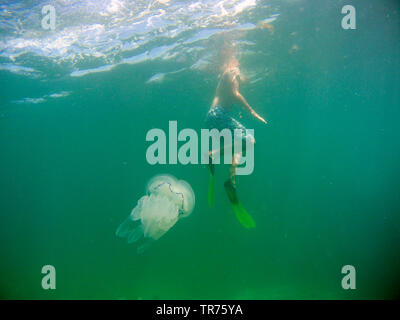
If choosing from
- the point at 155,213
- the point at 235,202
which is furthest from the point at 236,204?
the point at 155,213

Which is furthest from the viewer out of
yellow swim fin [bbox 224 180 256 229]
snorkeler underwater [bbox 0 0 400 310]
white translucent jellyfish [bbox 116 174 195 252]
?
snorkeler underwater [bbox 0 0 400 310]

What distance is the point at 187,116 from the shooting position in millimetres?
21234

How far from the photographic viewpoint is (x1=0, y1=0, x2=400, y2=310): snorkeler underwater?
25.0 feet

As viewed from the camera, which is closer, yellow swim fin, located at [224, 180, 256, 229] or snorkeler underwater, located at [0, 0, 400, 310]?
yellow swim fin, located at [224, 180, 256, 229]

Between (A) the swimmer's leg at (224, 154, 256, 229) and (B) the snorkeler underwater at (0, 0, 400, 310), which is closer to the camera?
(A) the swimmer's leg at (224, 154, 256, 229)

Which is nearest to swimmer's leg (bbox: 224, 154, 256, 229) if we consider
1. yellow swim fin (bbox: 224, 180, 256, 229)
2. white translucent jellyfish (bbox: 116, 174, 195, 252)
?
yellow swim fin (bbox: 224, 180, 256, 229)

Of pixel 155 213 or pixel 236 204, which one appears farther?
pixel 155 213

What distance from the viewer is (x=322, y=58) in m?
14.3

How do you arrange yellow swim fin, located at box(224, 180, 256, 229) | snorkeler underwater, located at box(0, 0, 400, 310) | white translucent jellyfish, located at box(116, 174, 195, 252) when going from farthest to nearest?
snorkeler underwater, located at box(0, 0, 400, 310) → white translucent jellyfish, located at box(116, 174, 195, 252) → yellow swim fin, located at box(224, 180, 256, 229)

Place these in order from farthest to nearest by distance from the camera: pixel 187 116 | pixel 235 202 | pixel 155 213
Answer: pixel 187 116, pixel 155 213, pixel 235 202

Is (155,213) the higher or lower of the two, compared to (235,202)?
lower

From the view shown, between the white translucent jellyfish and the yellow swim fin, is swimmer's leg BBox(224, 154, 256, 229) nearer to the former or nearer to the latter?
the yellow swim fin

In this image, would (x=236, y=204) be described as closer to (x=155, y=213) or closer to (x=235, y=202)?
(x=235, y=202)
